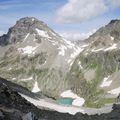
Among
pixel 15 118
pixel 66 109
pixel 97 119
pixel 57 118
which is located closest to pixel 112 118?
pixel 97 119

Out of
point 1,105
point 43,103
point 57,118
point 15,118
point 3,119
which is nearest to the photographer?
point 3,119

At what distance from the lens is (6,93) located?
49875 mm

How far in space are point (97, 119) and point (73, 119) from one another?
8.64ft

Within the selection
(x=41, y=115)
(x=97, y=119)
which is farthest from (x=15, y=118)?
(x=97, y=119)

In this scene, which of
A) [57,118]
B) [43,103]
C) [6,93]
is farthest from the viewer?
[43,103]

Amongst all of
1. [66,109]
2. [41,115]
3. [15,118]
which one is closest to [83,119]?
[41,115]

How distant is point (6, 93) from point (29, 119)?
18.1 m

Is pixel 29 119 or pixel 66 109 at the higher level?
pixel 29 119

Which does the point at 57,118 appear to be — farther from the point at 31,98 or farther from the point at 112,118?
the point at 31,98

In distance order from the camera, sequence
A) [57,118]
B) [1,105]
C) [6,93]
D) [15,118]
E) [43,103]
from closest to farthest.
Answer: [15,118] → [1,105] → [57,118] → [6,93] → [43,103]

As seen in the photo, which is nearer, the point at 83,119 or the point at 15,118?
the point at 15,118

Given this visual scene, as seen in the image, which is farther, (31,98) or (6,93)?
(31,98)

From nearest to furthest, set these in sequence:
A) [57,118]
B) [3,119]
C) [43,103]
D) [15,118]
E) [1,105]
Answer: [3,119] → [15,118] → [1,105] → [57,118] → [43,103]

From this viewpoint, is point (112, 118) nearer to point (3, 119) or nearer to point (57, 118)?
point (57, 118)
